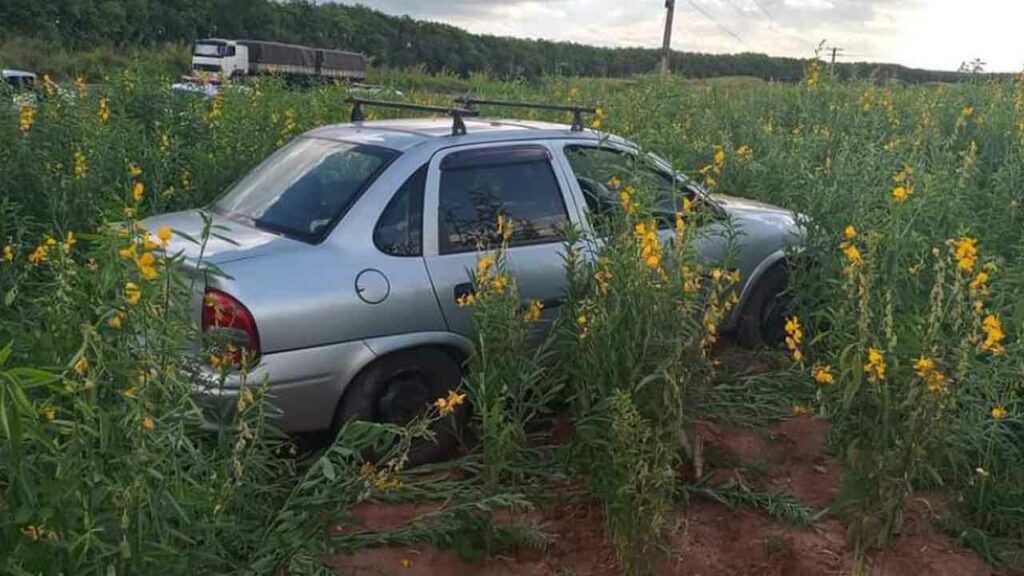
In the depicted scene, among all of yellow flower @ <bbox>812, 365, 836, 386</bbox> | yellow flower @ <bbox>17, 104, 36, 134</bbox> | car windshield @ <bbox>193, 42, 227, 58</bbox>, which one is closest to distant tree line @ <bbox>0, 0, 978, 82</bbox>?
car windshield @ <bbox>193, 42, 227, 58</bbox>

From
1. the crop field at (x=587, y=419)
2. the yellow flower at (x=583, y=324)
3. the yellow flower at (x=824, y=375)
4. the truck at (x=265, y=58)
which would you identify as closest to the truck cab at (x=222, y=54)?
the truck at (x=265, y=58)

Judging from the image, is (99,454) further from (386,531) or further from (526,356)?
(526,356)

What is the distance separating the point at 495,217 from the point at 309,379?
4.57ft

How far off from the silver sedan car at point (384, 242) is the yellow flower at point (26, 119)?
207cm

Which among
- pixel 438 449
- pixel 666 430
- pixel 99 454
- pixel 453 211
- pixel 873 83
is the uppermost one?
pixel 873 83

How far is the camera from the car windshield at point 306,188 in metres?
4.87

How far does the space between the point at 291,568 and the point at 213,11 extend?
189 ft

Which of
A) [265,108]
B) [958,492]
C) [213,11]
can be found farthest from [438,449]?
[213,11]

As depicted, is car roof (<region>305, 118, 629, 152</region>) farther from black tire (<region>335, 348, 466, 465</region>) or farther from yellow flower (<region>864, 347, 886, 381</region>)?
yellow flower (<region>864, 347, 886, 381</region>)

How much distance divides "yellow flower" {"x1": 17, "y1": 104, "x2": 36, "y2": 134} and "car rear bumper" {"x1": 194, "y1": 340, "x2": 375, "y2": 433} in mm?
3503

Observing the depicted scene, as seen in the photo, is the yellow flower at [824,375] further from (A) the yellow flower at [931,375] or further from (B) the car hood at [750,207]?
(B) the car hood at [750,207]

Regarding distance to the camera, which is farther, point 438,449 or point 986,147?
point 986,147

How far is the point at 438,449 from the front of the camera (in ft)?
16.0

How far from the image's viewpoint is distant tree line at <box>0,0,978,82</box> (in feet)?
139
